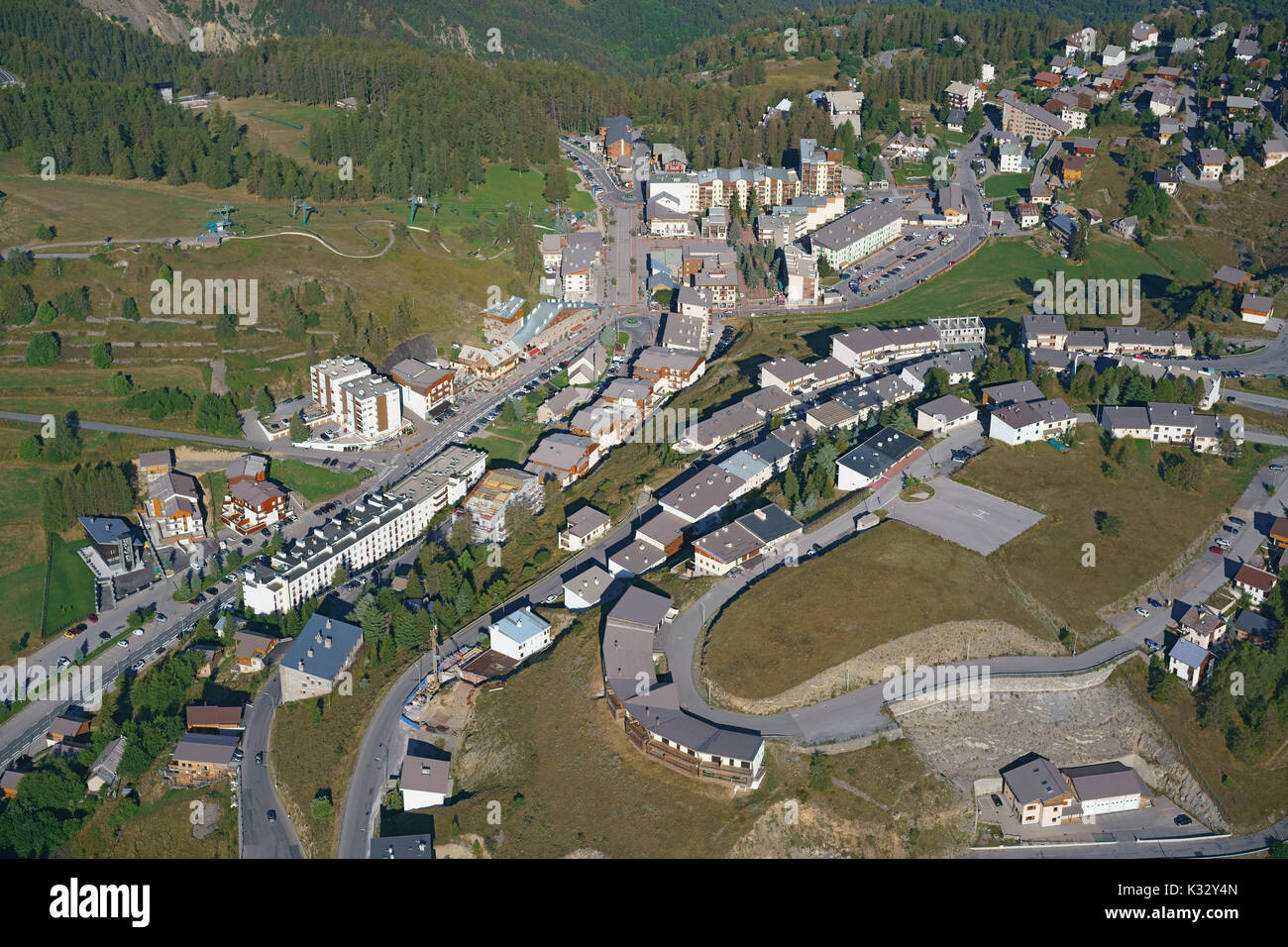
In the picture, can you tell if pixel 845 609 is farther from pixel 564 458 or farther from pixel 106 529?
pixel 106 529

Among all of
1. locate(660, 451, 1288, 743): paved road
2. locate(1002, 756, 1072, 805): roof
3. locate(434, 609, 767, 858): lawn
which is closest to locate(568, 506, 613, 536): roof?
locate(660, 451, 1288, 743): paved road

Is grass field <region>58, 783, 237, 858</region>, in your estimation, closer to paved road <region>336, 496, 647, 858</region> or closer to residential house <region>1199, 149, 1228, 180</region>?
paved road <region>336, 496, 647, 858</region>

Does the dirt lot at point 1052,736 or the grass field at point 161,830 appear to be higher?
the dirt lot at point 1052,736

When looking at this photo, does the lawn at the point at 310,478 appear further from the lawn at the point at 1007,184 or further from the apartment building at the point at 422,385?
the lawn at the point at 1007,184

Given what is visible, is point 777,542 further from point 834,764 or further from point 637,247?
point 637,247

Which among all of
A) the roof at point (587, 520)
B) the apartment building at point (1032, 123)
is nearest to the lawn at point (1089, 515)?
the roof at point (587, 520)

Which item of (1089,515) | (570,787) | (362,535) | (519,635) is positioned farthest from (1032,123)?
(570,787)
